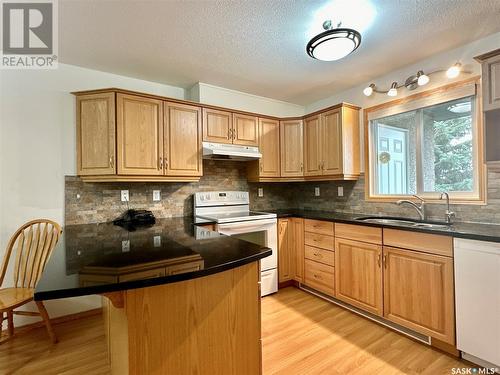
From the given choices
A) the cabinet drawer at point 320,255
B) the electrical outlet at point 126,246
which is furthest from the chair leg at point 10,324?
the cabinet drawer at point 320,255

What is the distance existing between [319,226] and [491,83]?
179 cm

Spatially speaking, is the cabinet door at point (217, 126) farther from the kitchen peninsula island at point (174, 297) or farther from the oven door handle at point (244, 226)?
the kitchen peninsula island at point (174, 297)

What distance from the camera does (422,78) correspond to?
2.32 m

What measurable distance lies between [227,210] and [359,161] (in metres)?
1.73

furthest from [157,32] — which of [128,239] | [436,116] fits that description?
[436,116]

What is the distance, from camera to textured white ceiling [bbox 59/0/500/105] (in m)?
1.67

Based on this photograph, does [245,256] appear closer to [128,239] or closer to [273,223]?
[128,239]

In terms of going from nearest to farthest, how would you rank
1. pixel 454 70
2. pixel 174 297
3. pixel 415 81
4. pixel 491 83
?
pixel 174 297
pixel 491 83
pixel 454 70
pixel 415 81

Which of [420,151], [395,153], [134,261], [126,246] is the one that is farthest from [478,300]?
[126,246]

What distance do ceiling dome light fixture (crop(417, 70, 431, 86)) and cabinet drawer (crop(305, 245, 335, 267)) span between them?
73.6 inches

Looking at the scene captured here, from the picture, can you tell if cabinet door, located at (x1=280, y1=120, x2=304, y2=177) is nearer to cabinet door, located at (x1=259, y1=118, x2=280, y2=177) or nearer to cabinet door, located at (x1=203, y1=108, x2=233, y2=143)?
cabinet door, located at (x1=259, y1=118, x2=280, y2=177)

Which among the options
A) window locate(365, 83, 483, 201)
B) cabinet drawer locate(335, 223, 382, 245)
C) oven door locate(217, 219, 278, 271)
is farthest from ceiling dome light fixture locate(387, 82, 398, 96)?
oven door locate(217, 219, 278, 271)

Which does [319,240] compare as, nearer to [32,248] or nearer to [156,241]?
[156,241]

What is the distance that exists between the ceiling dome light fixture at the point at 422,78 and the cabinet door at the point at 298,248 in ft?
5.99
